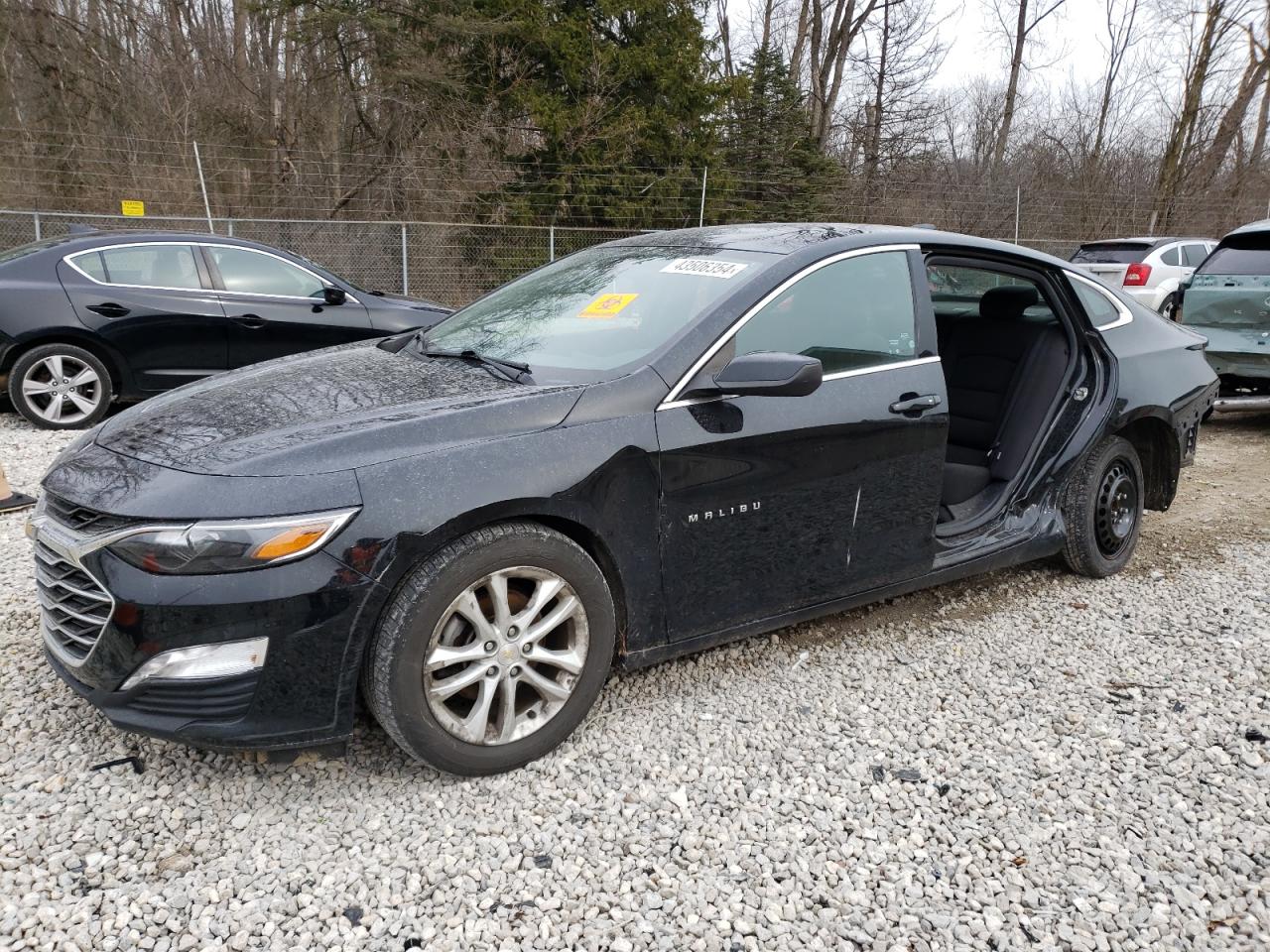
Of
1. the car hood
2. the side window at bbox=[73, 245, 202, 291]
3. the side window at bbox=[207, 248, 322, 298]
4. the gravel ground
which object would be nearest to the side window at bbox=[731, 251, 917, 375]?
the car hood

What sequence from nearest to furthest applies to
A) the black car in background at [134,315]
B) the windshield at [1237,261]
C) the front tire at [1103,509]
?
the front tire at [1103,509] → the black car in background at [134,315] → the windshield at [1237,261]

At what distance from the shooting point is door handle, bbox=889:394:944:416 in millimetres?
3363

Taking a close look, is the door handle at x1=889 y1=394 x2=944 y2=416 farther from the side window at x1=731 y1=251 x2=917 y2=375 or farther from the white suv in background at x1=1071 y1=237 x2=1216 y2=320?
the white suv in background at x1=1071 y1=237 x2=1216 y2=320

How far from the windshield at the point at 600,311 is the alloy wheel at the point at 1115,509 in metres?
2.18

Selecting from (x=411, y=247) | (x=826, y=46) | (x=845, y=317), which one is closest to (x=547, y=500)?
(x=845, y=317)

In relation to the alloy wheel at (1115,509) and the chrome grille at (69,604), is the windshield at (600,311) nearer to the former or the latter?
the chrome grille at (69,604)

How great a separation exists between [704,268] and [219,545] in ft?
6.34

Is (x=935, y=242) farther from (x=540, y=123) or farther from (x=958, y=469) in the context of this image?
(x=540, y=123)

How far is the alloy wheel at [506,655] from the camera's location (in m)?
2.55

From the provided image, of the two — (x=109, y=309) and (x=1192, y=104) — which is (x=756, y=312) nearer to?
(x=109, y=309)

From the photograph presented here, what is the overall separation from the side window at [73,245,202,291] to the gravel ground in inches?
166

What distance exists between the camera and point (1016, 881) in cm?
234

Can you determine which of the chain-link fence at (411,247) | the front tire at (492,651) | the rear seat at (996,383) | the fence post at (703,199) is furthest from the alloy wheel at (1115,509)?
the fence post at (703,199)

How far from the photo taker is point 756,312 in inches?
122
